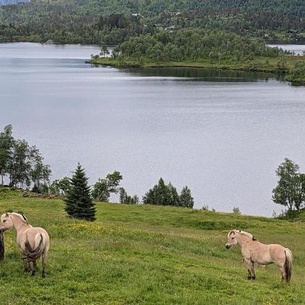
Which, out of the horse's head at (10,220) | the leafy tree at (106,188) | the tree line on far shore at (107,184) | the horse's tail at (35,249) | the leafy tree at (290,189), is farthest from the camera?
the leafy tree at (106,188)

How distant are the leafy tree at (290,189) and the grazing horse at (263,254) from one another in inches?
2260

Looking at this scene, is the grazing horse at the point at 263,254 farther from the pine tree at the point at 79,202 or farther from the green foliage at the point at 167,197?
the green foliage at the point at 167,197

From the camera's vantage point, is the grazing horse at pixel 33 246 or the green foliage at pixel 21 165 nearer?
the grazing horse at pixel 33 246

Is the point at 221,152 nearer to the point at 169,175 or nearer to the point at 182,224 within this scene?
the point at 169,175

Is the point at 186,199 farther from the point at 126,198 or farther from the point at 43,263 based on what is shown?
the point at 43,263

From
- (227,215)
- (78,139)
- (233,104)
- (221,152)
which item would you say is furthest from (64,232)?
(233,104)

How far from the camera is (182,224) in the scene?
164 ft

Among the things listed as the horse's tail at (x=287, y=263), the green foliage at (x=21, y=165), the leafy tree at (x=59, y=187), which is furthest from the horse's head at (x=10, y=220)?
the green foliage at (x=21, y=165)

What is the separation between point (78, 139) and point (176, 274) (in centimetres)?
10346

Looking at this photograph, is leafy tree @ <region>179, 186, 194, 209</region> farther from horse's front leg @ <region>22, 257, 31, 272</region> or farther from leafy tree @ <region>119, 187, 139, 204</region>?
horse's front leg @ <region>22, 257, 31, 272</region>

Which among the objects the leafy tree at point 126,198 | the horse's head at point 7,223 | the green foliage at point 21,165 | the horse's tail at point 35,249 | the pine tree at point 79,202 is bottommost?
the horse's tail at point 35,249

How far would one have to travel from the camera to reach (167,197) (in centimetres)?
7744

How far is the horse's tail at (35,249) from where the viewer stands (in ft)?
53.2

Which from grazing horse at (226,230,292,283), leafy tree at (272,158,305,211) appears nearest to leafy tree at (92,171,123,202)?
leafy tree at (272,158,305,211)
